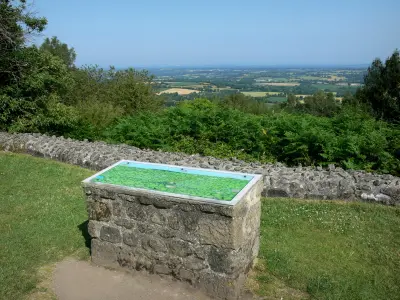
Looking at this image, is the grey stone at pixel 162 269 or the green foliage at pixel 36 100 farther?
the green foliage at pixel 36 100

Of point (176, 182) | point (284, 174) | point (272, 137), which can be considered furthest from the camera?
point (272, 137)

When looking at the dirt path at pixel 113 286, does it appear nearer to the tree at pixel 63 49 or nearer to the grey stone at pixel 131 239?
the grey stone at pixel 131 239

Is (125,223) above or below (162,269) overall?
above

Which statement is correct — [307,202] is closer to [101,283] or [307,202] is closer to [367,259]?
[367,259]

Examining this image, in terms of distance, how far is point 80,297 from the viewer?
405 centimetres

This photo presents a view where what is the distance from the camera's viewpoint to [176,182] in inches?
175

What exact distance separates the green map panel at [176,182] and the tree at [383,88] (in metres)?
24.7

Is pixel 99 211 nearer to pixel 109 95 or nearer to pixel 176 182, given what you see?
pixel 176 182

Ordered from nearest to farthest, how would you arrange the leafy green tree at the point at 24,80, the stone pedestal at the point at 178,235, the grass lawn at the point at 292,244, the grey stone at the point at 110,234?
the stone pedestal at the point at 178,235
the grass lawn at the point at 292,244
the grey stone at the point at 110,234
the leafy green tree at the point at 24,80

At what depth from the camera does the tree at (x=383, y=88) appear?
86.7ft

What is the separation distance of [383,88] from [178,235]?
2804 centimetres

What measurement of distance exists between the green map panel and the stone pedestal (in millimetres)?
141

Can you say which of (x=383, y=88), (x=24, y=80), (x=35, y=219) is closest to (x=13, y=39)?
(x=24, y=80)

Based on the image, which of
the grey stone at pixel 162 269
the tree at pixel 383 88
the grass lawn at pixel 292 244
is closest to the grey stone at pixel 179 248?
the grey stone at pixel 162 269
